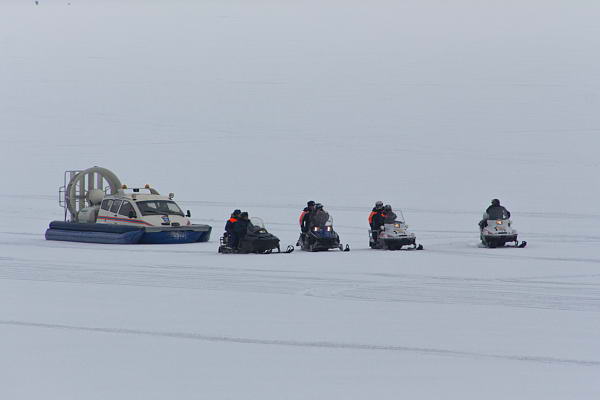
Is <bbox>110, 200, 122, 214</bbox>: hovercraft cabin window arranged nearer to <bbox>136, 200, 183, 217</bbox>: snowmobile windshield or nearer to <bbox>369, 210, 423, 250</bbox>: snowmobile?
<bbox>136, 200, 183, 217</bbox>: snowmobile windshield

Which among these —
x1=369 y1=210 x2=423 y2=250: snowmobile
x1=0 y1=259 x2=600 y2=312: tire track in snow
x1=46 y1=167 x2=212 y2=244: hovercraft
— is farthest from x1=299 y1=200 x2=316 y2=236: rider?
x1=0 y1=259 x2=600 y2=312: tire track in snow

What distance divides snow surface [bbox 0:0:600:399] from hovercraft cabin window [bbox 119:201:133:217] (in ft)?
3.91

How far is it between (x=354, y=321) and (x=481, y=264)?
24.8ft

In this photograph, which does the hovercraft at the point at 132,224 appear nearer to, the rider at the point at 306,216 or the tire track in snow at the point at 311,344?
the rider at the point at 306,216

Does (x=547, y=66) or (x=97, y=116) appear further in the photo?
(x=547, y=66)

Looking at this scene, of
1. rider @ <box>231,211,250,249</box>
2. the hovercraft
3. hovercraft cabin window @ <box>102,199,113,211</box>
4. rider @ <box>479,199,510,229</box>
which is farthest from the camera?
hovercraft cabin window @ <box>102,199,113,211</box>

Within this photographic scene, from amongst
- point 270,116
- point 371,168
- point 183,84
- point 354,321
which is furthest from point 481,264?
point 183,84

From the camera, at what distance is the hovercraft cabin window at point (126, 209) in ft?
81.7

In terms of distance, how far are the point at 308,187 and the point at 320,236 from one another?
18.8 metres

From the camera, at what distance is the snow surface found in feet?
31.7

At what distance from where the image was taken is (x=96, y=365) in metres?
9.44

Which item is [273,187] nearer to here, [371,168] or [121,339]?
[371,168]

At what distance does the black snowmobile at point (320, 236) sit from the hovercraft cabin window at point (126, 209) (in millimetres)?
5043

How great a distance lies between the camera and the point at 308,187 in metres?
40.7
